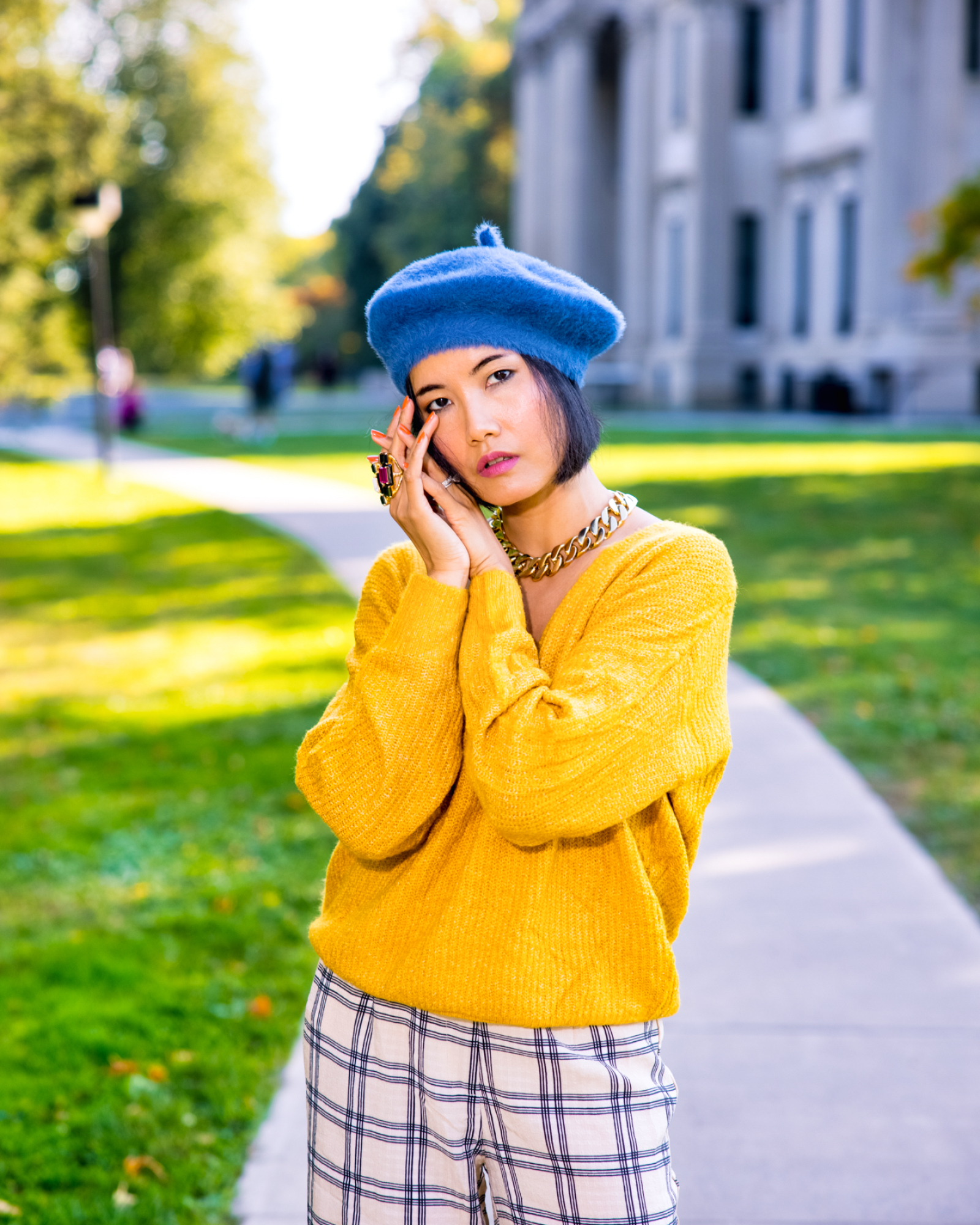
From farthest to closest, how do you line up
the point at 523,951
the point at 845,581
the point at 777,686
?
the point at 845,581 → the point at 777,686 → the point at 523,951

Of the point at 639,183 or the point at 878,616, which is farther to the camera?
the point at 639,183

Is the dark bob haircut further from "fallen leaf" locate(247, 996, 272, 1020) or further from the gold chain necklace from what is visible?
"fallen leaf" locate(247, 996, 272, 1020)

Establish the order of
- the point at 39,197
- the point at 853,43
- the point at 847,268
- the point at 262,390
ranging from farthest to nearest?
the point at 847,268
the point at 853,43
the point at 39,197
the point at 262,390

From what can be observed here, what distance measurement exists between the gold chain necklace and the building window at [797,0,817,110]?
33.8m

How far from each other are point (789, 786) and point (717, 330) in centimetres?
3054

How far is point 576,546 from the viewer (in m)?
1.93

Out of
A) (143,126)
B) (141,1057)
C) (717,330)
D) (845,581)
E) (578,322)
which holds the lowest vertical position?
(141,1057)

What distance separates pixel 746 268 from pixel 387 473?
35302 mm

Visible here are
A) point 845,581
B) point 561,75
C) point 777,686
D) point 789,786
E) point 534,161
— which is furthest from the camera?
point 534,161

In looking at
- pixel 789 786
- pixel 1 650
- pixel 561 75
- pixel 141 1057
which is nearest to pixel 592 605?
pixel 141 1057

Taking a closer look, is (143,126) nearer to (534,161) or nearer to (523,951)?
(534,161)

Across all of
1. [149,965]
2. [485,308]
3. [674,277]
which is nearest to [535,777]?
[485,308]

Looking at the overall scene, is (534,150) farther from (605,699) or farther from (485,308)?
(605,699)

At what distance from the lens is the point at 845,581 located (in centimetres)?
1035
